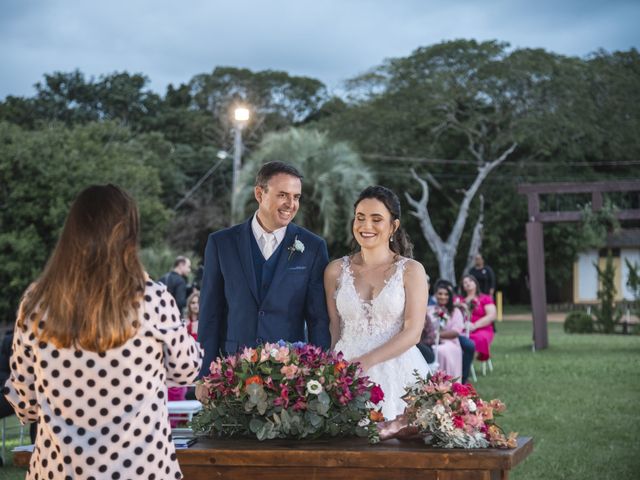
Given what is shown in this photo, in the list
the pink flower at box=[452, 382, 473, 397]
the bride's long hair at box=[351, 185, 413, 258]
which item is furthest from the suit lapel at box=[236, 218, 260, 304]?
the pink flower at box=[452, 382, 473, 397]

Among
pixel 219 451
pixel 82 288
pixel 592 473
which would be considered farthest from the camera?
pixel 592 473

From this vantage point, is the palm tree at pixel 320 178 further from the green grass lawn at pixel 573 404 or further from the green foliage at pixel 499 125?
the green grass lawn at pixel 573 404

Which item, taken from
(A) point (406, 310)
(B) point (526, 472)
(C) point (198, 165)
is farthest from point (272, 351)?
(C) point (198, 165)

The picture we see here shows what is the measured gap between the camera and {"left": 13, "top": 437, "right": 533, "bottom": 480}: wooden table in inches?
167

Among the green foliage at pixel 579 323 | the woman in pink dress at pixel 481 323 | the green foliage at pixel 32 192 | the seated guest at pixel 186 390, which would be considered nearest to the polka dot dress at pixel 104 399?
the seated guest at pixel 186 390

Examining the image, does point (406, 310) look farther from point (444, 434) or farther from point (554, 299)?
point (554, 299)

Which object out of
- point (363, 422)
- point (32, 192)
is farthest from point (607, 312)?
point (363, 422)

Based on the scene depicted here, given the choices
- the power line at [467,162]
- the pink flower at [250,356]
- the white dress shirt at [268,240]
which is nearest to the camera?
the pink flower at [250,356]

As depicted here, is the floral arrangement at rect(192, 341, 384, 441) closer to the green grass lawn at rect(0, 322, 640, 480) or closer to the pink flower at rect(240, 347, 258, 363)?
the pink flower at rect(240, 347, 258, 363)

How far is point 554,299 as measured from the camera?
171ft

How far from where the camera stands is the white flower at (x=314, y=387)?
4531mm

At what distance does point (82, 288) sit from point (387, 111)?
42725 millimetres

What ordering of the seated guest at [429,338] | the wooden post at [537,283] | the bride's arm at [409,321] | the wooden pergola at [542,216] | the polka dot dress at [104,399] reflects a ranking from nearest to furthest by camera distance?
the polka dot dress at [104,399], the bride's arm at [409,321], the seated guest at [429,338], the wooden pergola at [542,216], the wooden post at [537,283]

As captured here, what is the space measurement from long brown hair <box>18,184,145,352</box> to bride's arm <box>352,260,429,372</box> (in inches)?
100
